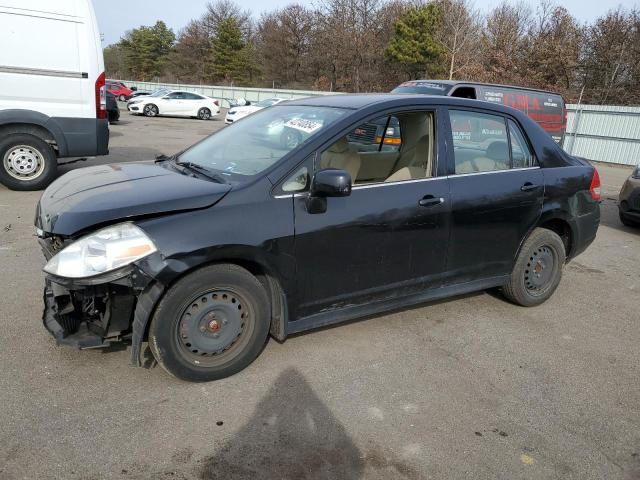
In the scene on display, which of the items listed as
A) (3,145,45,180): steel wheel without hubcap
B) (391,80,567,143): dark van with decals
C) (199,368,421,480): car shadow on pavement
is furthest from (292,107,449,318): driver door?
(391,80,567,143): dark van with decals

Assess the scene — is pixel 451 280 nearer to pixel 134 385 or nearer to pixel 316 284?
pixel 316 284

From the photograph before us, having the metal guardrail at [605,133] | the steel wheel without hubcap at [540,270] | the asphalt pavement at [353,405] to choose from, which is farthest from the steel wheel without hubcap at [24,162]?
the metal guardrail at [605,133]

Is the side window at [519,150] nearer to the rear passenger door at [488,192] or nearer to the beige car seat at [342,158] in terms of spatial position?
the rear passenger door at [488,192]

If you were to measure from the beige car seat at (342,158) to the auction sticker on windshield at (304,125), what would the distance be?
0.62ft

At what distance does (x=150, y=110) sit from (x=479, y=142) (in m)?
24.7

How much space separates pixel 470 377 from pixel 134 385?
2.14 meters

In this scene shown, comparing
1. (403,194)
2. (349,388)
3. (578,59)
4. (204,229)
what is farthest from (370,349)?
(578,59)

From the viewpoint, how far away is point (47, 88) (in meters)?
7.42

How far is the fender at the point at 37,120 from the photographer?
7.41 meters

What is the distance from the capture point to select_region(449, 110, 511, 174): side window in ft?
12.8

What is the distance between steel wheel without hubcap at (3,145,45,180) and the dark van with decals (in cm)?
671

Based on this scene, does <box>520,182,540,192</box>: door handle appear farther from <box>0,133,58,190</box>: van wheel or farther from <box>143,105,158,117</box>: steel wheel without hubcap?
<box>143,105,158,117</box>: steel wheel without hubcap

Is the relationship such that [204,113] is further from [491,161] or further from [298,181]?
[298,181]

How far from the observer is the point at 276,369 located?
3.31 metres
